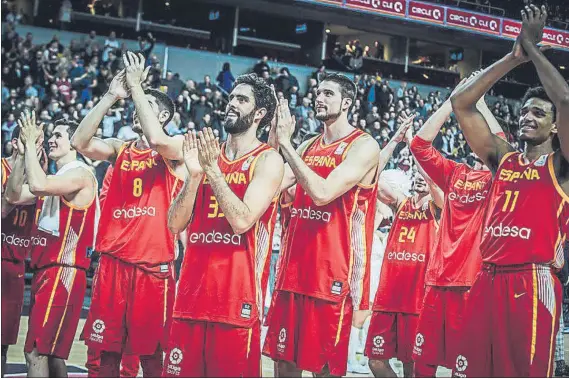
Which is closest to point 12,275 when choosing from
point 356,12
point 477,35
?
point 477,35

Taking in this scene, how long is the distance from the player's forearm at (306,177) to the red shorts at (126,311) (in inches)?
53.3

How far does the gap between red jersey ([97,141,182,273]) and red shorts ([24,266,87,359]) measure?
0.53 meters

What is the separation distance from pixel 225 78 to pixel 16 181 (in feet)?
37.2

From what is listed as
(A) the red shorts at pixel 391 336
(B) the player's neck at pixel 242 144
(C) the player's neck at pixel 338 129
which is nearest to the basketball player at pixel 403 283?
(A) the red shorts at pixel 391 336

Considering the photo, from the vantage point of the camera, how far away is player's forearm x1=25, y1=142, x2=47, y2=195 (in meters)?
4.82

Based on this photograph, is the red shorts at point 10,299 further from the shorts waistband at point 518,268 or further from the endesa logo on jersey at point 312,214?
the shorts waistband at point 518,268

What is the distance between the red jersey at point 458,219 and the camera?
527cm

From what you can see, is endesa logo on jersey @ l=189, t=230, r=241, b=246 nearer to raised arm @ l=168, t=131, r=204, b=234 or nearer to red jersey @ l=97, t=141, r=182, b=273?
raised arm @ l=168, t=131, r=204, b=234

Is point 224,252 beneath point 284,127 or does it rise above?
beneath

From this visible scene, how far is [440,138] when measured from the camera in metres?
9.76

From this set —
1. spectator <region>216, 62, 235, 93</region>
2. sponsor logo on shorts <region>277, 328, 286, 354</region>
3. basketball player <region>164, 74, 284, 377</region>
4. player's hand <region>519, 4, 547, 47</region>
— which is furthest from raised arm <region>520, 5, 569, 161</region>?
spectator <region>216, 62, 235, 93</region>

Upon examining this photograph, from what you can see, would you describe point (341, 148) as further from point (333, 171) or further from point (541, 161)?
point (541, 161)

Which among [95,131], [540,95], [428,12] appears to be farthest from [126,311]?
[428,12]

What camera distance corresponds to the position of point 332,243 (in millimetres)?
4543
